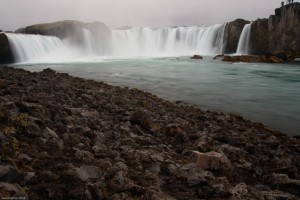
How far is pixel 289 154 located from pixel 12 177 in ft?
24.5

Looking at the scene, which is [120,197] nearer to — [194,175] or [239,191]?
[194,175]

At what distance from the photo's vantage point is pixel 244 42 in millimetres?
72812

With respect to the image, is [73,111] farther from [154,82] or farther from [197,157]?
[154,82]

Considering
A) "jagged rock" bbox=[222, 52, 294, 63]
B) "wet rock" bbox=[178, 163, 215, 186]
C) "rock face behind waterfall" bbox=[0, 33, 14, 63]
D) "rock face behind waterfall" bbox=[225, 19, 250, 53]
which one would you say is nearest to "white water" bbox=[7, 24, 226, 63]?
"rock face behind waterfall" bbox=[225, 19, 250, 53]

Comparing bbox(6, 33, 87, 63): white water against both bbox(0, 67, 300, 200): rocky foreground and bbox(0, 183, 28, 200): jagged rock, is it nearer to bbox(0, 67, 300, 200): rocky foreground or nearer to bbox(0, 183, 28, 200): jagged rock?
bbox(0, 67, 300, 200): rocky foreground

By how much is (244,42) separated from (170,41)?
22923mm

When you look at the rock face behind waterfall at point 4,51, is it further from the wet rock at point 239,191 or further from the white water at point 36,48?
the wet rock at point 239,191

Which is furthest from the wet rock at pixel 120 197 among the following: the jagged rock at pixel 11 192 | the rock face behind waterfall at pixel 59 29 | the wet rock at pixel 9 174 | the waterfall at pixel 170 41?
the rock face behind waterfall at pixel 59 29

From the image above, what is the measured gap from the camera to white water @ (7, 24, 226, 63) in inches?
2552

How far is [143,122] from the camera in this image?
9.53 metres

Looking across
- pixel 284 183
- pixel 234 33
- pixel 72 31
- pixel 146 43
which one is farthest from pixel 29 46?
pixel 284 183

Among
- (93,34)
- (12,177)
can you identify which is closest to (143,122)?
(12,177)

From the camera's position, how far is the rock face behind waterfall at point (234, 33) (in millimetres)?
76062

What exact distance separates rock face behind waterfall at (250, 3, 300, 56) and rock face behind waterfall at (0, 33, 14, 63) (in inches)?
2057
